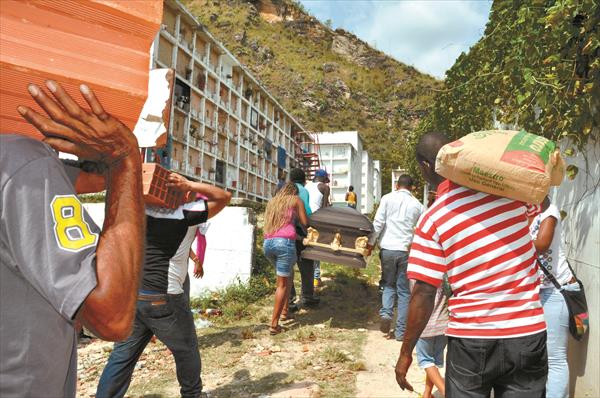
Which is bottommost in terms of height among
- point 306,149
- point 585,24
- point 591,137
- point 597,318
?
point 597,318

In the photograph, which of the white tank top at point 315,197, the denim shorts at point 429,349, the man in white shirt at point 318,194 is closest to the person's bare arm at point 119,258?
the denim shorts at point 429,349

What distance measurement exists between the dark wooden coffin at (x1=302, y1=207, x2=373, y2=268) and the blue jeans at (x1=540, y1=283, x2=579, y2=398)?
2.75 m

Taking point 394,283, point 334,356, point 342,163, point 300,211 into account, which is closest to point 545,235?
point 334,356

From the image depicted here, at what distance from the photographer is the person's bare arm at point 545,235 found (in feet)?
9.80

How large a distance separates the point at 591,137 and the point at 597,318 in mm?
1419

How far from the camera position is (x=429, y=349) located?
359cm

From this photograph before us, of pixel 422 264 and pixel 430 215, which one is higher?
pixel 430 215

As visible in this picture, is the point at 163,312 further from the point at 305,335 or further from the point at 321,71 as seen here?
the point at 321,71

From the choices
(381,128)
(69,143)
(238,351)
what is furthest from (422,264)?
(381,128)

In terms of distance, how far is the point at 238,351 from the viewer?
17.2 feet

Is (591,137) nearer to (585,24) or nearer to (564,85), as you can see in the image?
→ (564,85)

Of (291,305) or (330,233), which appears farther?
(291,305)

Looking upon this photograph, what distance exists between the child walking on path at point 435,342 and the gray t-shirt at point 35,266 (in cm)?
293

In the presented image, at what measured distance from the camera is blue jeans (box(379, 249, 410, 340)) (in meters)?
5.57
